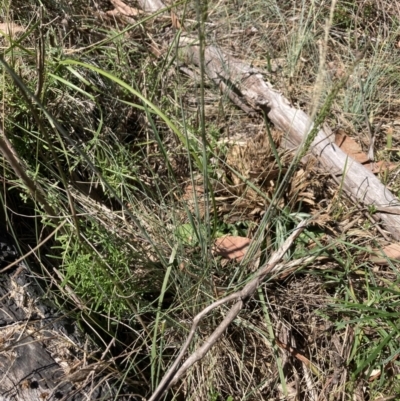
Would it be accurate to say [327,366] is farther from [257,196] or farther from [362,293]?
[257,196]

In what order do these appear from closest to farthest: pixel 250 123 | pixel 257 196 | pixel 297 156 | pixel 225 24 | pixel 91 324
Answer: pixel 297 156
pixel 91 324
pixel 257 196
pixel 250 123
pixel 225 24

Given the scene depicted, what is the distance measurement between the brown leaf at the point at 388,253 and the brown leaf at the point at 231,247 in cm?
50

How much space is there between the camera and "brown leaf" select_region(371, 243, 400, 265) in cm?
198

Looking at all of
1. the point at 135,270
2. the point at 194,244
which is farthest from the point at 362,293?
the point at 135,270

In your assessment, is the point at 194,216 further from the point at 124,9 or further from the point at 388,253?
the point at 124,9

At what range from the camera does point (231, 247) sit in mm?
1969

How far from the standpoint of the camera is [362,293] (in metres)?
1.92

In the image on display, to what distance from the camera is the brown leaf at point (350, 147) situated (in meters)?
2.30

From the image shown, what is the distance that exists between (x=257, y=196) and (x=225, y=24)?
1139 mm

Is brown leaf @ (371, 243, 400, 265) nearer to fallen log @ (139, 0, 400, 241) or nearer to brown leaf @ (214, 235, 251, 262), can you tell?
fallen log @ (139, 0, 400, 241)

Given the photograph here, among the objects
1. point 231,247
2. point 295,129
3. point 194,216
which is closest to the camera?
point 194,216

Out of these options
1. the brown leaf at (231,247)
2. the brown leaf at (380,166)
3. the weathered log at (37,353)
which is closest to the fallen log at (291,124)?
the brown leaf at (380,166)

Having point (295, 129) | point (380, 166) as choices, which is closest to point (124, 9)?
point (295, 129)

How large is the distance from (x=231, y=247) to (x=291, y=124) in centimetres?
60
